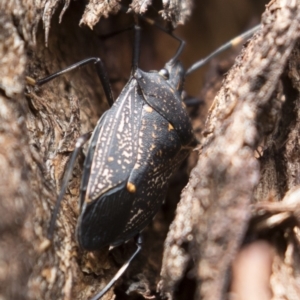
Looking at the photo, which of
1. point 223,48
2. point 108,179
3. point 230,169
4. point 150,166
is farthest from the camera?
point 223,48

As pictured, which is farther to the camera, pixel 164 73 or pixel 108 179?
pixel 164 73

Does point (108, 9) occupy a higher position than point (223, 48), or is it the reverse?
point (108, 9)

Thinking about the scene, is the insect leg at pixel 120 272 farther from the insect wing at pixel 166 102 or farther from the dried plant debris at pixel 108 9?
the dried plant debris at pixel 108 9

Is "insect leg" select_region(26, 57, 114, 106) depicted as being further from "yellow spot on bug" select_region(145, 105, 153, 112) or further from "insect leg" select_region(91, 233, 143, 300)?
"insect leg" select_region(91, 233, 143, 300)

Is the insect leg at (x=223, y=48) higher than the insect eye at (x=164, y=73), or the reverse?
the insect eye at (x=164, y=73)

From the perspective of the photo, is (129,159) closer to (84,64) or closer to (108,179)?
(108,179)

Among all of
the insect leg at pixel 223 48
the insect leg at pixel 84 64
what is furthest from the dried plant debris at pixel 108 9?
the insect leg at pixel 223 48

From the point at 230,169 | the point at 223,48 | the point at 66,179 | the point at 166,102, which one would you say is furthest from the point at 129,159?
the point at 223,48
